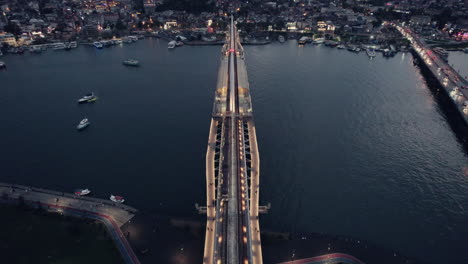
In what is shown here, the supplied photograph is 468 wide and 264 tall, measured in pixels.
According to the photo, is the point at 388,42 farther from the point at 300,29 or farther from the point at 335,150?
the point at 335,150

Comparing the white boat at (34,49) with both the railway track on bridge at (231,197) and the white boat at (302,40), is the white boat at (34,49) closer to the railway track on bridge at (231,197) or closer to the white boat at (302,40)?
the railway track on bridge at (231,197)

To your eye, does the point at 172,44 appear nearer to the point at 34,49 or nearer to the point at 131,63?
the point at 131,63

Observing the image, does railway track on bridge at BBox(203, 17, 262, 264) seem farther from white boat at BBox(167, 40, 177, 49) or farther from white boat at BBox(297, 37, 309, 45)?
white boat at BBox(297, 37, 309, 45)

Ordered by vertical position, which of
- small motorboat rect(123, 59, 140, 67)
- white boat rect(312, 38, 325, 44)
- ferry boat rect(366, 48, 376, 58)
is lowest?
small motorboat rect(123, 59, 140, 67)

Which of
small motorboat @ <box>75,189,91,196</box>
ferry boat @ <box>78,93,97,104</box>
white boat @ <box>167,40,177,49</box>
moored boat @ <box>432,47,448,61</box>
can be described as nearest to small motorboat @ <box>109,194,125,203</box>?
small motorboat @ <box>75,189,91,196</box>

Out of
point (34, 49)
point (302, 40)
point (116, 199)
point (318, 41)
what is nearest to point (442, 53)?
point (318, 41)

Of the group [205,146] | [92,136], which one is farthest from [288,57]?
[92,136]

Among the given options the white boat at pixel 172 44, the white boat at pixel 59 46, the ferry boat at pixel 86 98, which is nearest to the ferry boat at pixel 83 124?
the ferry boat at pixel 86 98
